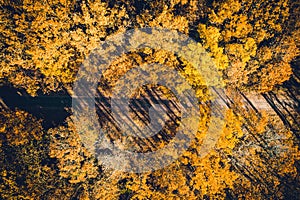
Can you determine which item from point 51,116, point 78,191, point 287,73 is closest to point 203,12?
point 287,73

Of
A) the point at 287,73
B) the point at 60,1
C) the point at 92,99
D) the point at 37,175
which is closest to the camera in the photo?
the point at 60,1

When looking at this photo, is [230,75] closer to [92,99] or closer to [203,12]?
[203,12]

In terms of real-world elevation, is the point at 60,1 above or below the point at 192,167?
above

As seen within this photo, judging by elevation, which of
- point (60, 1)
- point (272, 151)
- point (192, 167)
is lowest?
point (272, 151)

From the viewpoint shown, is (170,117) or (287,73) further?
(170,117)

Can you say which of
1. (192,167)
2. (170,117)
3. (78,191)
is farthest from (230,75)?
(78,191)

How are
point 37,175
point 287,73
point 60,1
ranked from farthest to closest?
point 287,73 < point 37,175 < point 60,1

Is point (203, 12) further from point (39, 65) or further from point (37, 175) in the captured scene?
point (37, 175)
